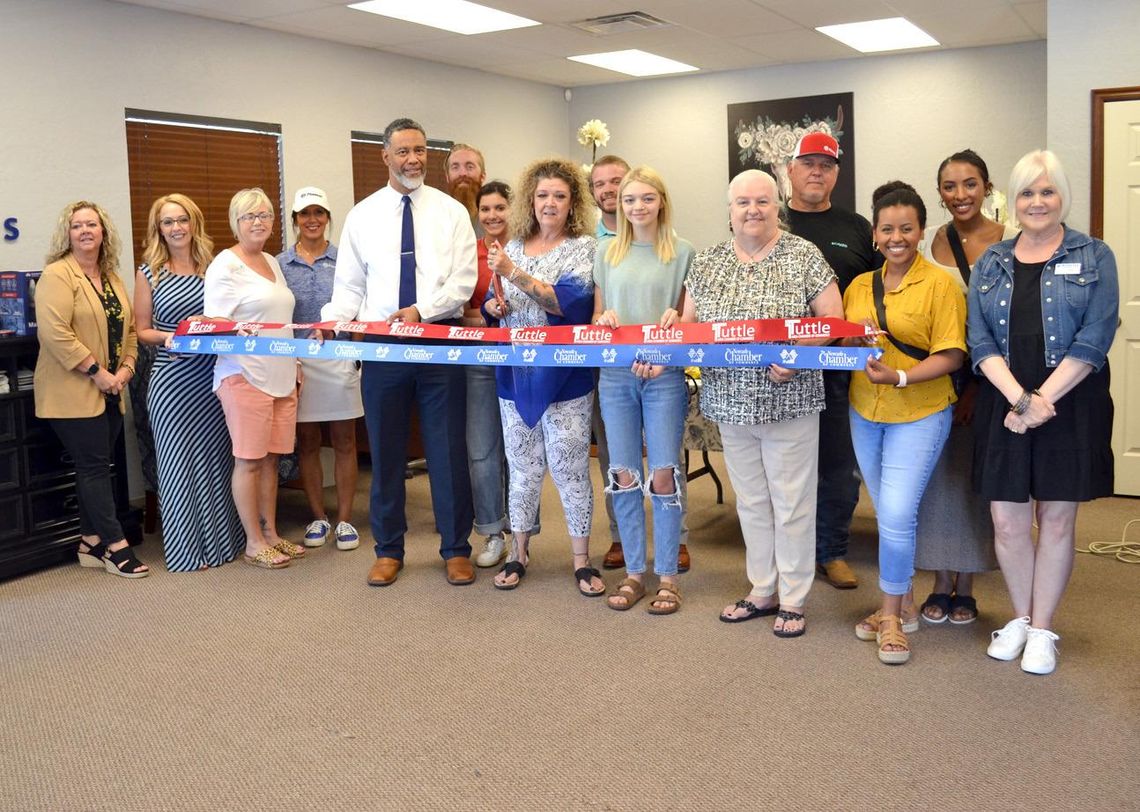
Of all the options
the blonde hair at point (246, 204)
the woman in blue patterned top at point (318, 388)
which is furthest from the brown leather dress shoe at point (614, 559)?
the blonde hair at point (246, 204)

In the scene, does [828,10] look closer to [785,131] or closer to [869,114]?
[869,114]

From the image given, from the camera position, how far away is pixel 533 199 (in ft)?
13.6

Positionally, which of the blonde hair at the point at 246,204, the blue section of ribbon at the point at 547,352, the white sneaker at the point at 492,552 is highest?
the blonde hair at the point at 246,204

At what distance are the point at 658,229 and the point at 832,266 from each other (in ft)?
2.21

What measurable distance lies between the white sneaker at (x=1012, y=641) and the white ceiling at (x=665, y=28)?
14.3 ft

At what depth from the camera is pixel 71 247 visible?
4750 mm

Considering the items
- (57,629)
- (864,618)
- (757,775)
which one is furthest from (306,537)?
(757,775)

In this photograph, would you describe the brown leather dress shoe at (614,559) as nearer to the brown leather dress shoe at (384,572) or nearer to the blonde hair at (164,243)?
the brown leather dress shoe at (384,572)

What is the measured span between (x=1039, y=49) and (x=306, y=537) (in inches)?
249

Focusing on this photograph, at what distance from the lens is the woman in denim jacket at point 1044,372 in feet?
10.6

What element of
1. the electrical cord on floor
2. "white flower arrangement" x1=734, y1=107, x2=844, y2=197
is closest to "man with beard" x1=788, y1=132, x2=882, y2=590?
the electrical cord on floor

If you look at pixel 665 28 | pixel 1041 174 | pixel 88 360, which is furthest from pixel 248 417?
pixel 665 28

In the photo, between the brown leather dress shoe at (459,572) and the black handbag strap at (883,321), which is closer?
the black handbag strap at (883,321)

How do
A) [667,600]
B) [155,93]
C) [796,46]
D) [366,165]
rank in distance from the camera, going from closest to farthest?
1. [667,600]
2. [155,93]
3. [366,165]
4. [796,46]
